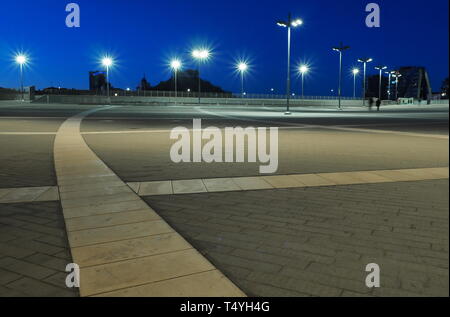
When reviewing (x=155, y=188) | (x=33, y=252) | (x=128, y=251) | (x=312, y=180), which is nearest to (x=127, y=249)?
(x=128, y=251)

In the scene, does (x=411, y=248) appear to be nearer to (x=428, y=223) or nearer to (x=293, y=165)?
(x=428, y=223)

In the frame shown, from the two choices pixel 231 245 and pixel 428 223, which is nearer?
pixel 231 245

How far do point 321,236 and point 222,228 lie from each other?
1185mm

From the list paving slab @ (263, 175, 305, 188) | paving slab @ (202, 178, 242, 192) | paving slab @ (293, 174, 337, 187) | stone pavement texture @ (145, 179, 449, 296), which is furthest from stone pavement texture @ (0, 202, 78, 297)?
paving slab @ (293, 174, 337, 187)

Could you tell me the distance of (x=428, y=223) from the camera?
5.27 meters

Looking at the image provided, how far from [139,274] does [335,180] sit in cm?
513

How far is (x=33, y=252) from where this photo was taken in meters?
4.38

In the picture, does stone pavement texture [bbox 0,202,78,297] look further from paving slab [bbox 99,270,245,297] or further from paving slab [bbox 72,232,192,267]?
paving slab [bbox 99,270,245,297]

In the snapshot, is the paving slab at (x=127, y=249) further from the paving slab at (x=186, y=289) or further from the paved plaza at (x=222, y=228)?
the paving slab at (x=186, y=289)

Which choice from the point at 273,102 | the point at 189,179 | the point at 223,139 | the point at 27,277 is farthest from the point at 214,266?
the point at 273,102

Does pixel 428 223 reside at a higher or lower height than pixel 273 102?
lower

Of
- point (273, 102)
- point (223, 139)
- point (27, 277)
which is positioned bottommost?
point (27, 277)

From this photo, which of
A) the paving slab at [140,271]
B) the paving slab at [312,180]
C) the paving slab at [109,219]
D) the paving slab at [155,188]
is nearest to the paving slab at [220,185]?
the paving slab at [155,188]

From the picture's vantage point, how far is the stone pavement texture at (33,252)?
361 centimetres
